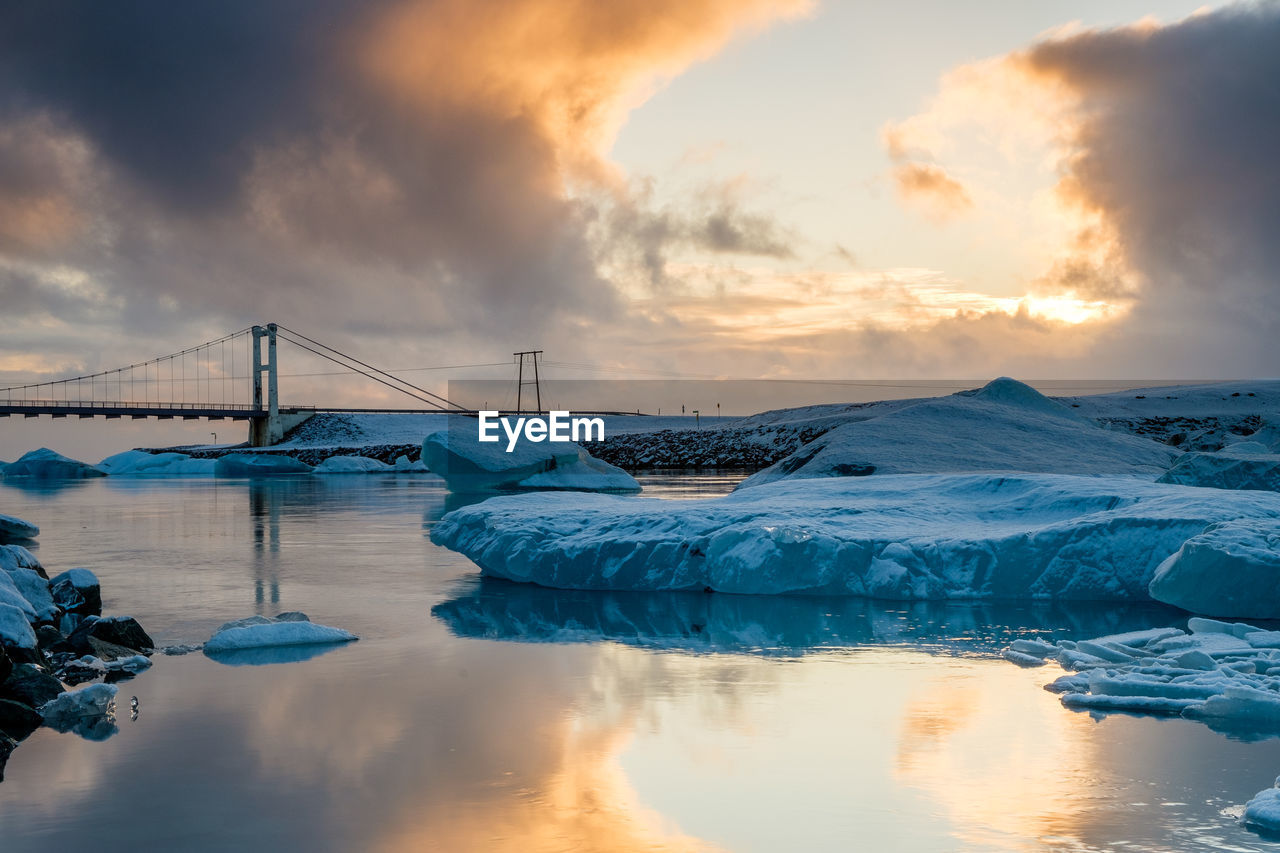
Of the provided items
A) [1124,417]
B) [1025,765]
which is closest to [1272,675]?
[1025,765]

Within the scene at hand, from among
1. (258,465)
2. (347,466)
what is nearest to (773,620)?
(347,466)

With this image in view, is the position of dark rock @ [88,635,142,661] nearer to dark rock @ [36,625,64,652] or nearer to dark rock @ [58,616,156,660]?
dark rock @ [58,616,156,660]

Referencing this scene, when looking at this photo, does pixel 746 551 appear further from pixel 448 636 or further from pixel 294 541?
pixel 294 541

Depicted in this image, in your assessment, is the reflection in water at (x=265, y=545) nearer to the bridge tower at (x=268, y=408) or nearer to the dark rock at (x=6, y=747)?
the dark rock at (x=6, y=747)

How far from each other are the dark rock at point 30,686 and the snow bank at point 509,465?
80.7 feet

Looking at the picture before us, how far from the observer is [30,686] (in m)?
7.22

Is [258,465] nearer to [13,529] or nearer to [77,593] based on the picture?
[13,529]

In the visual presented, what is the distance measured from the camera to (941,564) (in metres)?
11.5

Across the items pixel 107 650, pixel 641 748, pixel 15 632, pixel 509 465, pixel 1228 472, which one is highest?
pixel 1228 472

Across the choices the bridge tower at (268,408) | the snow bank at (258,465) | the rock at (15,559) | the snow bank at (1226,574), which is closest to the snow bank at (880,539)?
the snow bank at (1226,574)

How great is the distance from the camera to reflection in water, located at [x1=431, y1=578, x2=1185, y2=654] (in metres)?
9.48

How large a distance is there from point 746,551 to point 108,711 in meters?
6.59

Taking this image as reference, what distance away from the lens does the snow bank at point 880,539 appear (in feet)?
36.8

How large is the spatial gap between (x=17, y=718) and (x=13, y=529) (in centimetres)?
1327
